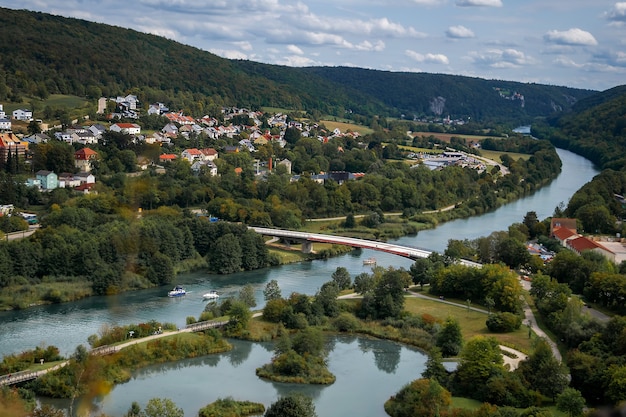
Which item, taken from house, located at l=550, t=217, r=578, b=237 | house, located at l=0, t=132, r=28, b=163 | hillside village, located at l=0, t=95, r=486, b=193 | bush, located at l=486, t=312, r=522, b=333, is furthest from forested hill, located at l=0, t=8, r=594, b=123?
bush, located at l=486, t=312, r=522, b=333

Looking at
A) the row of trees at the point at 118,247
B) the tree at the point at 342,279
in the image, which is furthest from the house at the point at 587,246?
the row of trees at the point at 118,247

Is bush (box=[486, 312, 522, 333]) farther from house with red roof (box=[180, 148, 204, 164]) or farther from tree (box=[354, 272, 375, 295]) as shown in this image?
house with red roof (box=[180, 148, 204, 164])

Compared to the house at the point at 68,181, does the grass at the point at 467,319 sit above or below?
below

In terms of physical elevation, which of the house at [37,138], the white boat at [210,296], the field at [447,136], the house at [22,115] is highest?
the house at [22,115]

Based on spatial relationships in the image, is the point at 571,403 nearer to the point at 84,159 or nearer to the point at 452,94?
the point at 84,159

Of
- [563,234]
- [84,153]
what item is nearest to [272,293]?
[563,234]

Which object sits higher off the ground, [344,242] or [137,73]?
[137,73]

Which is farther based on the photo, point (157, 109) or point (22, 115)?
point (157, 109)

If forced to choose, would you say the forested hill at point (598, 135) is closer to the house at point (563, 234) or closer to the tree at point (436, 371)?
the house at point (563, 234)
